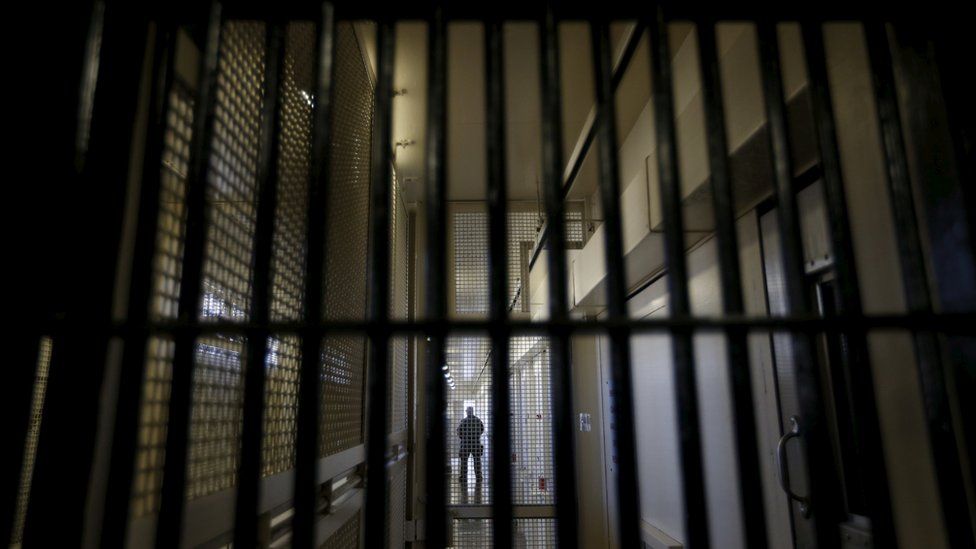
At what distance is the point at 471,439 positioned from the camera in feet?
16.8

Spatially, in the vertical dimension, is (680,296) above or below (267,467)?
→ above

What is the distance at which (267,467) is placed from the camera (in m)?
1.42

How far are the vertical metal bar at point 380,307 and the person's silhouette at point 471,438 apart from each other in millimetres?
4333

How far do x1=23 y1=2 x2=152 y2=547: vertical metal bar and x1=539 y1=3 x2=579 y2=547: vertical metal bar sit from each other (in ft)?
2.08

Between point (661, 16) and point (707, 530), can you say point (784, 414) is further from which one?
point (661, 16)

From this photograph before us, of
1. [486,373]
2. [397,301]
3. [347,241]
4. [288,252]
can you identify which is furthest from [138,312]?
[486,373]

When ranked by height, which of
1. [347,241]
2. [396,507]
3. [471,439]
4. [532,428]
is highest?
[347,241]

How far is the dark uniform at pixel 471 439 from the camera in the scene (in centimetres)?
498

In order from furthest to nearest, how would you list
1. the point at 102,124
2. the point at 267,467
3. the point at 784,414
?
the point at 784,414, the point at 267,467, the point at 102,124

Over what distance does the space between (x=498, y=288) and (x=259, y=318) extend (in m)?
0.34

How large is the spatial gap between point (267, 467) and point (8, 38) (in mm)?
1034

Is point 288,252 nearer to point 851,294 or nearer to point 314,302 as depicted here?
point 314,302

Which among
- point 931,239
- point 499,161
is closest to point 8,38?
point 499,161

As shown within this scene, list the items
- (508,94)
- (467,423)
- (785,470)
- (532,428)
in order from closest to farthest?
(785,470) < (508,94) < (532,428) < (467,423)
